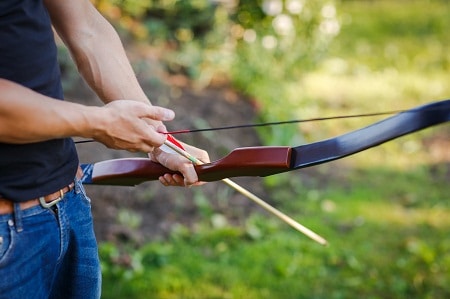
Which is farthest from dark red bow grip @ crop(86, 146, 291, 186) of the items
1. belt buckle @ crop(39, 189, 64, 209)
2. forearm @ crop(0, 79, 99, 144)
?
forearm @ crop(0, 79, 99, 144)

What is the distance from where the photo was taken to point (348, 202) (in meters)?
4.62

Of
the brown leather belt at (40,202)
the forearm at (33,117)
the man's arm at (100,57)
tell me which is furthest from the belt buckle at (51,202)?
the man's arm at (100,57)

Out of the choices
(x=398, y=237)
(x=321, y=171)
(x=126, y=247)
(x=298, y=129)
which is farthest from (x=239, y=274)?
(x=298, y=129)

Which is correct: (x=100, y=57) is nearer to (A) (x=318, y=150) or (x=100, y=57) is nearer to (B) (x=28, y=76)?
(B) (x=28, y=76)

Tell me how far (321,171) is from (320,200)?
21.0 inches

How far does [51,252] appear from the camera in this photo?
1655 mm

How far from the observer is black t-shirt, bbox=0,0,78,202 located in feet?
5.06

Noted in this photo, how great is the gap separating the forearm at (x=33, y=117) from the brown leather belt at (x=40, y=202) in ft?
0.47

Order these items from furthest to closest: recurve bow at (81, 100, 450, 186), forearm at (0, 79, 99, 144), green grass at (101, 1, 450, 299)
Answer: green grass at (101, 1, 450, 299)
recurve bow at (81, 100, 450, 186)
forearm at (0, 79, 99, 144)

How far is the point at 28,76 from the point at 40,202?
10.5 inches

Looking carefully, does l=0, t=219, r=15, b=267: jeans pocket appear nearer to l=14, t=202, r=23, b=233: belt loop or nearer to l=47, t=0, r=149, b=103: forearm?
l=14, t=202, r=23, b=233: belt loop

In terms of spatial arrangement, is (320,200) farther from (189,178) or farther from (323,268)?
(189,178)

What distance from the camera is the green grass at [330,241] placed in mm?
3479

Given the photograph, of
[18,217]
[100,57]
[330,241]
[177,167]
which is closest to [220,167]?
[177,167]
